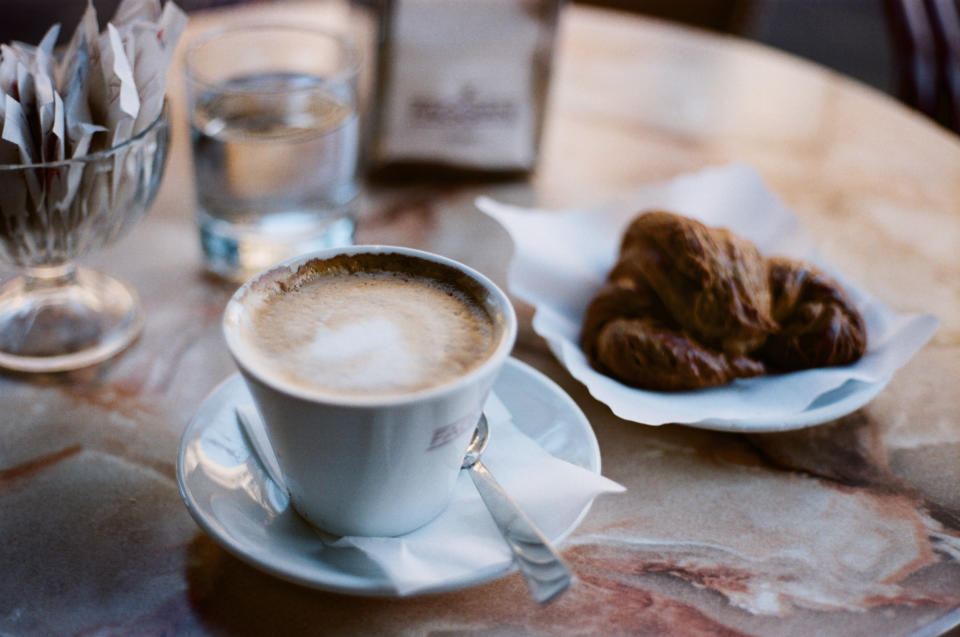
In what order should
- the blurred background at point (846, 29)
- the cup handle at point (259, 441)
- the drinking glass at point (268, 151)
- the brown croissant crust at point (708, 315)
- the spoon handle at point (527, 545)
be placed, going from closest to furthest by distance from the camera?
the spoon handle at point (527, 545) → the cup handle at point (259, 441) → the brown croissant crust at point (708, 315) → the drinking glass at point (268, 151) → the blurred background at point (846, 29)

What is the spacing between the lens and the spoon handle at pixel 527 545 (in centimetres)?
47

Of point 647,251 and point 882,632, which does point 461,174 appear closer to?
point 647,251

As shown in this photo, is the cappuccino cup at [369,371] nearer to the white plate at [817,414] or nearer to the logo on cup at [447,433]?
the logo on cup at [447,433]

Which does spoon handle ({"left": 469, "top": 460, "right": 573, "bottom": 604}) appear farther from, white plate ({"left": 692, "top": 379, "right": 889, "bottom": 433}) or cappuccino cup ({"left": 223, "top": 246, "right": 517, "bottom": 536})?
white plate ({"left": 692, "top": 379, "right": 889, "bottom": 433})

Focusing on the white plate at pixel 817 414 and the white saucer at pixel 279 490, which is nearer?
the white saucer at pixel 279 490

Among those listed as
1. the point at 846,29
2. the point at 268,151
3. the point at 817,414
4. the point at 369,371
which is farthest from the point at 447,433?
the point at 846,29

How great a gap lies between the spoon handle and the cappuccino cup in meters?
0.03

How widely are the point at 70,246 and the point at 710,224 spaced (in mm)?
593

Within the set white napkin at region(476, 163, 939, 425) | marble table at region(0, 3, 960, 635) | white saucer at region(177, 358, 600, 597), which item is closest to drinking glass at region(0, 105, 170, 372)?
marble table at region(0, 3, 960, 635)

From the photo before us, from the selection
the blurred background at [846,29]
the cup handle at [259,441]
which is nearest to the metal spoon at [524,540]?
the cup handle at [259,441]

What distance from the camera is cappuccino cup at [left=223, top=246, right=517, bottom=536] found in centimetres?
51

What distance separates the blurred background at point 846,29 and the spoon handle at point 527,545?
56 cm

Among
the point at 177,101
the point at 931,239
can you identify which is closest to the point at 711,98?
the point at 931,239

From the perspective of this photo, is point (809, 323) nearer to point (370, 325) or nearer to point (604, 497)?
point (604, 497)
